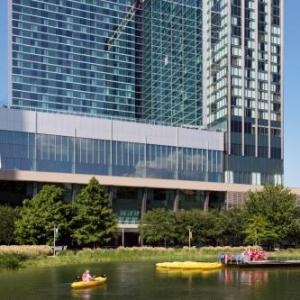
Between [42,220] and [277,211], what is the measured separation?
39391 mm

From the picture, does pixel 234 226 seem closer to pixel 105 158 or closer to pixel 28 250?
pixel 105 158

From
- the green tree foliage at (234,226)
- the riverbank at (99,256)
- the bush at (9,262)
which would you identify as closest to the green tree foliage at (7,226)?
the riverbank at (99,256)

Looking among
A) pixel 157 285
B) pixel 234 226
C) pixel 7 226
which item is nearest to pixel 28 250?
pixel 7 226

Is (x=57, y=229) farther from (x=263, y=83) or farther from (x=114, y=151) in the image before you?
(x=263, y=83)

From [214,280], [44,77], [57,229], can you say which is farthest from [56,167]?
[44,77]

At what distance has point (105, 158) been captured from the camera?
123 m

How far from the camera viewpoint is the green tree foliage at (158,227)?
336 feet

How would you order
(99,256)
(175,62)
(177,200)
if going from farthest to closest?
(175,62) → (177,200) → (99,256)

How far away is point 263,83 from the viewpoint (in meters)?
148

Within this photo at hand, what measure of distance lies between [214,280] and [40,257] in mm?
28620

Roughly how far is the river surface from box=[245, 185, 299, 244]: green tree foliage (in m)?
38.6

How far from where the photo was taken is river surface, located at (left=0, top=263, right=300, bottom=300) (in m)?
42.3

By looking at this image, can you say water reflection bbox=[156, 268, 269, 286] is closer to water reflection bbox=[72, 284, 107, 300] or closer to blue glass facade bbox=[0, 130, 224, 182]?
water reflection bbox=[72, 284, 107, 300]

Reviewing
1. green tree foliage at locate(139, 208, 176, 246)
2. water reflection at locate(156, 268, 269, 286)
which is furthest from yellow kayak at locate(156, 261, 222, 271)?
green tree foliage at locate(139, 208, 176, 246)
